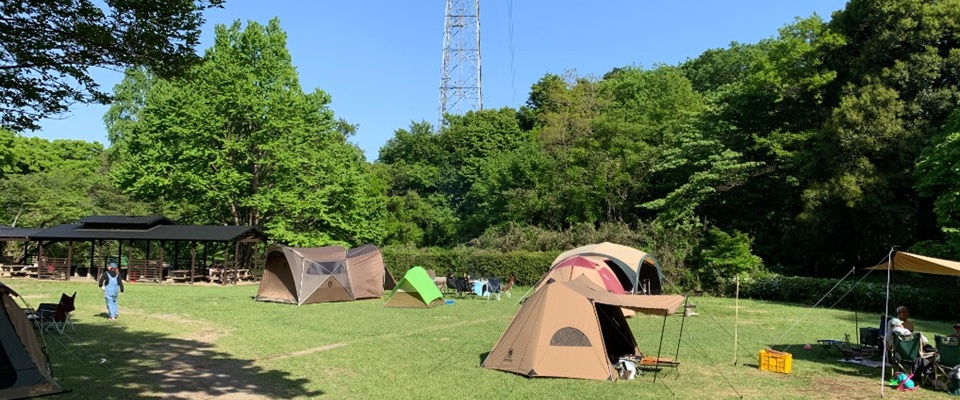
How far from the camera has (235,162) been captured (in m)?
34.1

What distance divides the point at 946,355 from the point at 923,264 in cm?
168

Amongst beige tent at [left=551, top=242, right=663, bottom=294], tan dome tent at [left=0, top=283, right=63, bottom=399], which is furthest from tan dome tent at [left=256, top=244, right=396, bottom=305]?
tan dome tent at [left=0, top=283, right=63, bottom=399]

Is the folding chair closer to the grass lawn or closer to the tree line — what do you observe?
the grass lawn

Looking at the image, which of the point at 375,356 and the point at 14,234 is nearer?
the point at 375,356

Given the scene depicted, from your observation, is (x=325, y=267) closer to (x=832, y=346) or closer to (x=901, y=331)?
(x=832, y=346)

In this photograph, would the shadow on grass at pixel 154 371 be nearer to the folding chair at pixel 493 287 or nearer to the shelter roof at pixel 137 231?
the folding chair at pixel 493 287

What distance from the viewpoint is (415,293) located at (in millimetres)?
20516

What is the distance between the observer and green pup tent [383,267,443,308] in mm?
20297

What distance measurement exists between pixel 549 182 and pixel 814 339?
24173 millimetres

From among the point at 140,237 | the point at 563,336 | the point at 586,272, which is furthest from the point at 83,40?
the point at 140,237

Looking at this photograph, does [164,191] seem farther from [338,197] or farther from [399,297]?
[399,297]

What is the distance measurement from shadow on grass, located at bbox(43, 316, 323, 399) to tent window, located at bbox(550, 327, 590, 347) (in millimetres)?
3703

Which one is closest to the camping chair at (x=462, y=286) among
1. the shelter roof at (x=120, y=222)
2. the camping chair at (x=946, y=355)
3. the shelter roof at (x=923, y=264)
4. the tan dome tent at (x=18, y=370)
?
the shelter roof at (x=923, y=264)

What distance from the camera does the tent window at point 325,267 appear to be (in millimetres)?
21531
